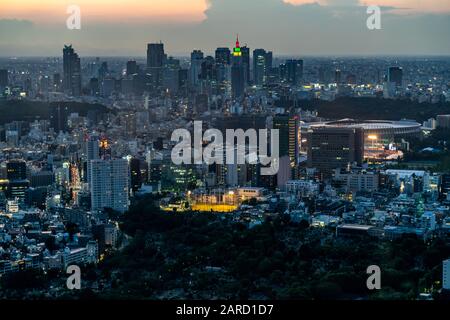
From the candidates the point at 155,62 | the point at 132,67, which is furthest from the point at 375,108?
the point at 132,67

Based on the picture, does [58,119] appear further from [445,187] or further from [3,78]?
[445,187]

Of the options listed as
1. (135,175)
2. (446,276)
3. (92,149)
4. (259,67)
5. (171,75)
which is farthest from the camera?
(171,75)

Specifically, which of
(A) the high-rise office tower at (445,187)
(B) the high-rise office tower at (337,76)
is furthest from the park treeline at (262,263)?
(B) the high-rise office tower at (337,76)

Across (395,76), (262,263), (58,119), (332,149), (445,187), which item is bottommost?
(262,263)

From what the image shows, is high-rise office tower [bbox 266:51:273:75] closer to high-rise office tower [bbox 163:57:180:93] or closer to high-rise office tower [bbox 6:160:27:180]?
high-rise office tower [bbox 163:57:180:93]

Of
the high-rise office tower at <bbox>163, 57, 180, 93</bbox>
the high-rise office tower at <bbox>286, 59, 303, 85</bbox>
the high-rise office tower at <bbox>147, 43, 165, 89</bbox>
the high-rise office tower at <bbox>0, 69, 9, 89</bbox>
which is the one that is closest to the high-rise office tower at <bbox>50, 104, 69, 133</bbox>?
the high-rise office tower at <bbox>0, 69, 9, 89</bbox>

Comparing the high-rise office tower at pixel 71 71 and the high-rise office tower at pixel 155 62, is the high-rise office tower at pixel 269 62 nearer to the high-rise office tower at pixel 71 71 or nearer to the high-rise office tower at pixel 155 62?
the high-rise office tower at pixel 155 62

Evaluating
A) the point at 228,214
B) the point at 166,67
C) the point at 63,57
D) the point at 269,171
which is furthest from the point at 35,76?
the point at 228,214
